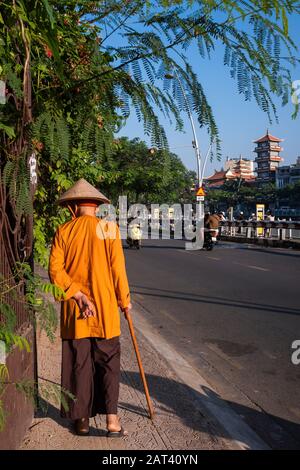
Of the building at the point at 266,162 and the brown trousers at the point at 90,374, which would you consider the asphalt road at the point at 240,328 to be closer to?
the brown trousers at the point at 90,374

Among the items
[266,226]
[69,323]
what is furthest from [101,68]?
[266,226]

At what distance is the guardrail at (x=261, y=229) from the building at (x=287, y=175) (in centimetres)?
6578

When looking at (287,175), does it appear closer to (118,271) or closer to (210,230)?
(210,230)

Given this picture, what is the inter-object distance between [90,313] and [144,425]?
0.88m

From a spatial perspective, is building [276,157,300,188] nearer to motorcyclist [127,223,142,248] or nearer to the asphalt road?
motorcyclist [127,223,142,248]

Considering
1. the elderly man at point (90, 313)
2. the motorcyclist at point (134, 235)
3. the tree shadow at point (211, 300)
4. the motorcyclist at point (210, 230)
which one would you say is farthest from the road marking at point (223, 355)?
the motorcyclist at point (134, 235)

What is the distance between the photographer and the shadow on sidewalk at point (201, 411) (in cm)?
361

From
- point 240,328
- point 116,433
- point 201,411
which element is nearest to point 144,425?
point 116,433

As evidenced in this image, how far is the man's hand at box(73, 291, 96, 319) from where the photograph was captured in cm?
330

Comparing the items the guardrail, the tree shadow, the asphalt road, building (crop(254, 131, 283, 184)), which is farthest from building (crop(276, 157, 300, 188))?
the tree shadow

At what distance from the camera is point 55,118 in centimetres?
275

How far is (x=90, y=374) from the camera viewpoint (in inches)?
134
